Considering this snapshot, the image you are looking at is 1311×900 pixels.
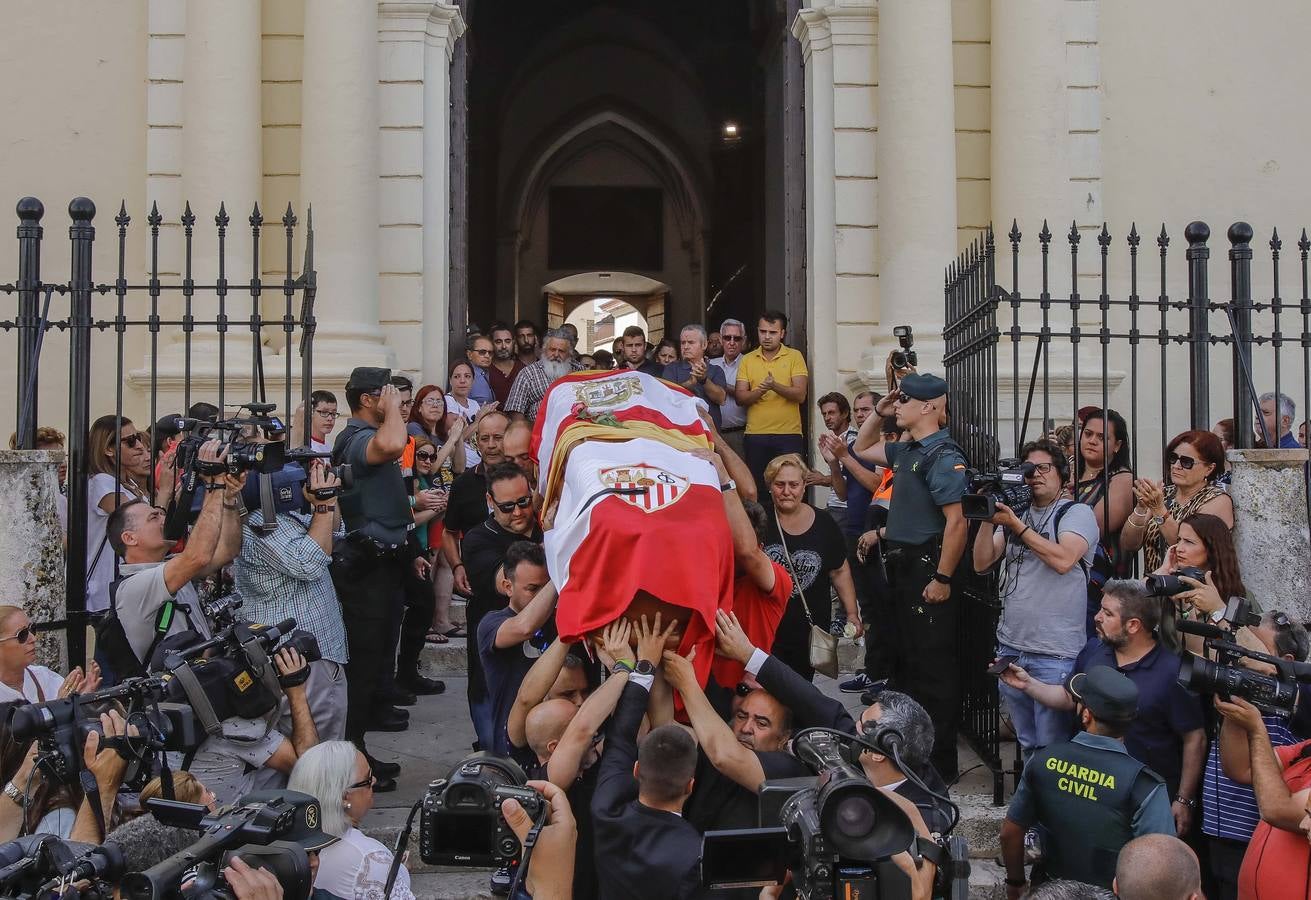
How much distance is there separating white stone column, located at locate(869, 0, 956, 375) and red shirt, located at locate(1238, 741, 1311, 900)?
5.22m

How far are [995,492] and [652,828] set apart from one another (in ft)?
7.31

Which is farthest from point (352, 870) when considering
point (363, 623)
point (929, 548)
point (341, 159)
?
point (341, 159)

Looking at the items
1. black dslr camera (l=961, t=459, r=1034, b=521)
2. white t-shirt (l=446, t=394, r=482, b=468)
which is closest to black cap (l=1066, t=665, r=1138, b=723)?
black dslr camera (l=961, t=459, r=1034, b=521)

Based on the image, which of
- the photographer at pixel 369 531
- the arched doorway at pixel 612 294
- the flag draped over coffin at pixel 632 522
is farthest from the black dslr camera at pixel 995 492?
the arched doorway at pixel 612 294

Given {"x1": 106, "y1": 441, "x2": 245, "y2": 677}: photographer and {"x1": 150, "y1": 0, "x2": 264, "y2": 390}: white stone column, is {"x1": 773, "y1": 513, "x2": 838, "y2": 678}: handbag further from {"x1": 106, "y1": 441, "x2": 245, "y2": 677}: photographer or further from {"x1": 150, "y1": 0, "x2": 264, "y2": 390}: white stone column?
{"x1": 150, "y1": 0, "x2": 264, "y2": 390}: white stone column

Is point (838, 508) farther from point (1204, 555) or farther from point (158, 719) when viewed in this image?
point (158, 719)

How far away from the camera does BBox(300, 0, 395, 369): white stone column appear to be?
9320 millimetres

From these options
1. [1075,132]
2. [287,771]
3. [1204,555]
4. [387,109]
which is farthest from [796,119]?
[287,771]

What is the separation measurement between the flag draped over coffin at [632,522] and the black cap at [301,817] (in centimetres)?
137

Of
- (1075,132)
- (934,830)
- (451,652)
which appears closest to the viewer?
(934,830)

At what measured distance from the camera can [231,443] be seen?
17.6ft

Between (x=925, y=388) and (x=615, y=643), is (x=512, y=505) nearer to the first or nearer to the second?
(x=615, y=643)

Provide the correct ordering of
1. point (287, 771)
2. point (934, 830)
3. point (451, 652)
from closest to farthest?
point (934, 830) < point (287, 771) < point (451, 652)

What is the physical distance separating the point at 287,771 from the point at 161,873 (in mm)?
1975
